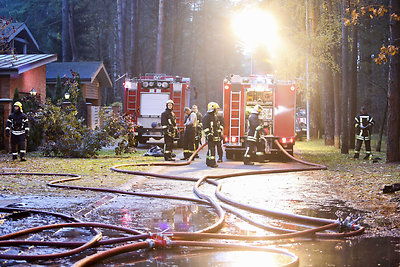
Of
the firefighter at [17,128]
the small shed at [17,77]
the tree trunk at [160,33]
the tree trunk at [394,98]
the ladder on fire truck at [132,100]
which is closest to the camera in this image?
the firefighter at [17,128]

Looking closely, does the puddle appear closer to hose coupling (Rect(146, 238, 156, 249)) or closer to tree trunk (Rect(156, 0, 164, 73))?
hose coupling (Rect(146, 238, 156, 249))

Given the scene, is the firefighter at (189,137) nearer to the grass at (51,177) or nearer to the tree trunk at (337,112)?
the grass at (51,177)

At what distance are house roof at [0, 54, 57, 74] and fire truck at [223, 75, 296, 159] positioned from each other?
28.7 ft

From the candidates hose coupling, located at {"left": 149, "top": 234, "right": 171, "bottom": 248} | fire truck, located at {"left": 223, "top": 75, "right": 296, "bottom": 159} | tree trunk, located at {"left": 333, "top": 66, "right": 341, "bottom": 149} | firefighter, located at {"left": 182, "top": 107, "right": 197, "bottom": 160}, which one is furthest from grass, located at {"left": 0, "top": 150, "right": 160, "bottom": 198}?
tree trunk, located at {"left": 333, "top": 66, "right": 341, "bottom": 149}

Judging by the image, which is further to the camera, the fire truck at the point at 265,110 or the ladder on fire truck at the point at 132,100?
the ladder on fire truck at the point at 132,100

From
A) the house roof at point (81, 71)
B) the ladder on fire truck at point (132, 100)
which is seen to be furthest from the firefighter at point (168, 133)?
the house roof at point (81, 71)

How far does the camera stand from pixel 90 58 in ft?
172

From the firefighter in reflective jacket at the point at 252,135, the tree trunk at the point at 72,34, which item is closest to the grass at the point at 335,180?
the firefighter in reflective jacket at the point at 252,135

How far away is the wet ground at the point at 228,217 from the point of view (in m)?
5.43

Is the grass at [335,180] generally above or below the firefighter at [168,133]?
below

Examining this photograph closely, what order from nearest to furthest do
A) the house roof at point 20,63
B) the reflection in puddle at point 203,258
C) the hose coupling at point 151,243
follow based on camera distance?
the reflection in puddle at point 203,258 → the hose coupling at point 151,243 → the house roof at point 20,63

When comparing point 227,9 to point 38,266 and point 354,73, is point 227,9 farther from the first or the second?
point 38,266

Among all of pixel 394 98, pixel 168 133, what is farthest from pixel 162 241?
pixel 394 98

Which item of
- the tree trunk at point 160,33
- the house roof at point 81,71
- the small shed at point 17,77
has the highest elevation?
the tree trunk at point 160,33
